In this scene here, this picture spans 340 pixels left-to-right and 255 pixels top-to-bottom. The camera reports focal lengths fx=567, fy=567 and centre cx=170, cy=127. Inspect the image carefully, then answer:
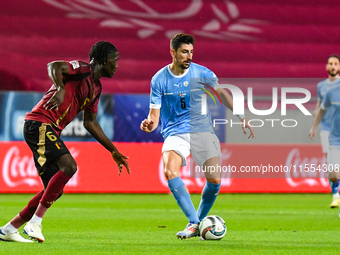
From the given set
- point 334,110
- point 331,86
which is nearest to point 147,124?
point 334,110

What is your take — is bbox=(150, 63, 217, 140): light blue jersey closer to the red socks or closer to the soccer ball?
the soccer ball

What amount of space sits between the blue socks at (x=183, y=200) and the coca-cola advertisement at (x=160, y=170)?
5.99 metres

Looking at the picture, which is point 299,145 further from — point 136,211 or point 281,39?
point 281,39

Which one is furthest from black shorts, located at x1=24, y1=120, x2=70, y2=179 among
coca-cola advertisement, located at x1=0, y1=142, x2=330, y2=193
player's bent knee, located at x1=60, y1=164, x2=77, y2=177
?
coca-cola advertisement, located at x1=0, y1=142, x2=330, y2=193

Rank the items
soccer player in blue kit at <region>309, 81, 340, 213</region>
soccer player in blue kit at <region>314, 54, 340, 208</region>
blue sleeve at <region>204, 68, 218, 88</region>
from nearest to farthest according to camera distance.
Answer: blue sleeve at <region>204, 68, 218, 88</region>
soccer player in blue kit at <region>309, 81, 340, 213</region>
soccer player in blue kit at <region>314, 54, 340, 208</region>

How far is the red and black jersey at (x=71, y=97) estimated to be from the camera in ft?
15.0

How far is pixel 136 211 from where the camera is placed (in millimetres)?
8281

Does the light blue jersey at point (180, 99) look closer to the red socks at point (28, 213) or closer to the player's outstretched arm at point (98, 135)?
the player's outstretched arm at point (98, 135)

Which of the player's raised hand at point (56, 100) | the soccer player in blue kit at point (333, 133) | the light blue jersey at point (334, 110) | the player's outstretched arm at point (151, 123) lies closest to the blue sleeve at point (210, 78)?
the player's outstretched arm at point (151, 123)

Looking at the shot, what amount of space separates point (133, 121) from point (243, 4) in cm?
650

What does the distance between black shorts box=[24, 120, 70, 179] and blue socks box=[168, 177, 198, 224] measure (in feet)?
3.63

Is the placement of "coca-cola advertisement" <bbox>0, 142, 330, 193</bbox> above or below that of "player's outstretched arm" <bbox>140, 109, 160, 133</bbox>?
below

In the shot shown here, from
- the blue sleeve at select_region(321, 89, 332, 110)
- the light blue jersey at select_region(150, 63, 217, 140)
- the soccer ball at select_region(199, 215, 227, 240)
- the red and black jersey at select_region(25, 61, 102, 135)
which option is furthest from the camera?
the blue sleeve at select_region(321, 89, 332, 110)

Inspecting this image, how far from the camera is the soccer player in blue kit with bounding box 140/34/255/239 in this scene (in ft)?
17.1
